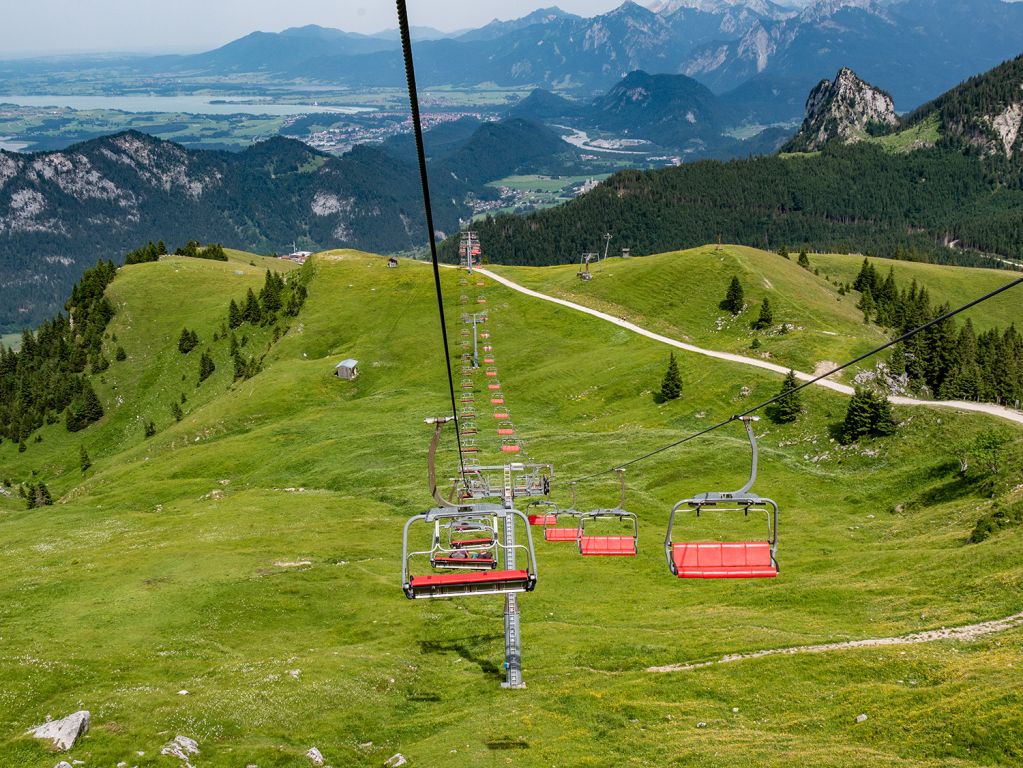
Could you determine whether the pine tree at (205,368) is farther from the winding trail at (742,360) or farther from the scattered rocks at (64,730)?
the scattered rocks at (64,730)

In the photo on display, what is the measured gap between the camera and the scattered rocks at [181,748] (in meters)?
28.3

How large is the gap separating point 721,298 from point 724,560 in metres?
104

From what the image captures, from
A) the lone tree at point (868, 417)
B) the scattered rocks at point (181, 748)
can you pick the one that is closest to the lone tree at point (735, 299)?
the lone tree at point (868, 417)

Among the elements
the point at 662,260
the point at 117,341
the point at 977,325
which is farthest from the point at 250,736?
the point at 977,325

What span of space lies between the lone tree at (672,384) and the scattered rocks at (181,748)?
248ft

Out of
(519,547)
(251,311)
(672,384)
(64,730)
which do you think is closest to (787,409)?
(672,384)

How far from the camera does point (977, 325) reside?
19950 centimetres

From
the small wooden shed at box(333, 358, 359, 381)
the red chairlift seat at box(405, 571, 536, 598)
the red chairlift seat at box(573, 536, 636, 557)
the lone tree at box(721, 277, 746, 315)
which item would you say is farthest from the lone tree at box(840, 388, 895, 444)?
the small wooden shed at box(333, 358, 359, 381)

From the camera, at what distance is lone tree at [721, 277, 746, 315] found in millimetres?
118812

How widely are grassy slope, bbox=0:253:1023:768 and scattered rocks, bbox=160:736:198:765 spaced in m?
0.45

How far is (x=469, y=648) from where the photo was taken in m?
42.2

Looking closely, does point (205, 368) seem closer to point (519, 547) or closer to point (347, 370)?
point (347, 370)

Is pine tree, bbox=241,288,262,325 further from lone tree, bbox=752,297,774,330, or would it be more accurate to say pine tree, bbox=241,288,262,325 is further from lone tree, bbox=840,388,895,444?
lone tree, bbox=840,388,895,444

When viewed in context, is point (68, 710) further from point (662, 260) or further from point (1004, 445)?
point (662, 260)
